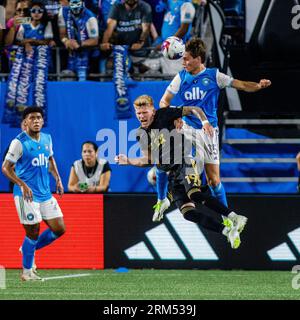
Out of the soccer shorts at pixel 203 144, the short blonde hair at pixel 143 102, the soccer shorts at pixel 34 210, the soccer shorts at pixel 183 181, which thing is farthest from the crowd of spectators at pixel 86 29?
the short blonde hair at pixel 143 102

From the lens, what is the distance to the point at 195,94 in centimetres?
1247

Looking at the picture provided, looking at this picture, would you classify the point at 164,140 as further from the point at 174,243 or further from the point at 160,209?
the point at 174,243

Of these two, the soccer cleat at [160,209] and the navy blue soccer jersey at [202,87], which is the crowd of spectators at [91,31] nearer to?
the navy blue soccer jersey at [202,87]

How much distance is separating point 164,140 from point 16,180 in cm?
228

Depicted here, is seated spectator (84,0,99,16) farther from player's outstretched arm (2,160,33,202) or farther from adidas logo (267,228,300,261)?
adidas logo (267,228,300,261)

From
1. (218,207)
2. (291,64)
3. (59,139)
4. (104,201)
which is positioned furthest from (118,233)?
(291,64)

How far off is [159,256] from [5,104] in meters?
3.73

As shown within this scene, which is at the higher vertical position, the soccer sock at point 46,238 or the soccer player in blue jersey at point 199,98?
the soccer player in blue jersey at point 199,98

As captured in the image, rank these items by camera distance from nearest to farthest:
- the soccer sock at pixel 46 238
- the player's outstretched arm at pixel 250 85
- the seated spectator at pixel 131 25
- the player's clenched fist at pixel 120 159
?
the player's clenched fist at pixel 120 159, the player's outstretched arm at pixel 250 85, the soccer sock at pixel 46 238, the seated spectator at pixel 131 25

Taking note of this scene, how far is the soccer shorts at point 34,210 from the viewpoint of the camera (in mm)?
13695

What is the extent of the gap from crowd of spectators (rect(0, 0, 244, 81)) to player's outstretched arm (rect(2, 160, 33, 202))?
3753 mm

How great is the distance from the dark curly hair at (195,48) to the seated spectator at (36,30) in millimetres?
5373

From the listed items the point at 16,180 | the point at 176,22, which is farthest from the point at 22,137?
the point at 176,22

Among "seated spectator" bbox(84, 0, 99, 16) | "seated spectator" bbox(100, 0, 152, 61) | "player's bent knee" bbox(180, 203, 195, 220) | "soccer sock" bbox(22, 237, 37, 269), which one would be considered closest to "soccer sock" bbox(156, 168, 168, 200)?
"player's bent knee" bbox(180, 203, 195, 220)
